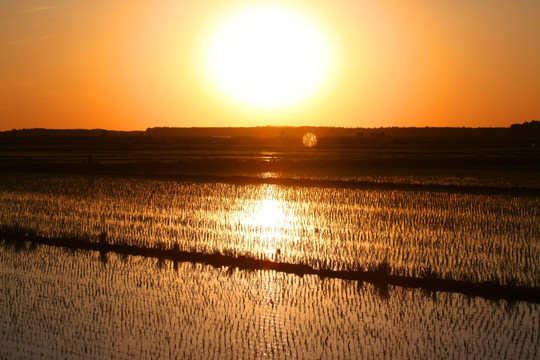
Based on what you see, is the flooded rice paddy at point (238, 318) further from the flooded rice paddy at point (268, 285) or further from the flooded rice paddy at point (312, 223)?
the flooded rice paddy at point (312, 223)

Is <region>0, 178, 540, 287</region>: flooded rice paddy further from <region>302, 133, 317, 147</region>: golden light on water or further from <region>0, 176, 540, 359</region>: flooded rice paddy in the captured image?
<region>302, 133, 317, 147</region>: golden light on water

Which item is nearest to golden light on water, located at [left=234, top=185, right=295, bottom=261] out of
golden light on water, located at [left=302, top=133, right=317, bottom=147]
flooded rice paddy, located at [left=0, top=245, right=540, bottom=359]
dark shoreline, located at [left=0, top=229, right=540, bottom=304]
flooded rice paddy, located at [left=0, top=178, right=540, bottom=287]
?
flooded rice paddy, located at [left=0, top=178, right=540, bottom=287]

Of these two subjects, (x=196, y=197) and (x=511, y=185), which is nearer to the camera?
(x=196, y=197)

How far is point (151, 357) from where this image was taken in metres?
4.76

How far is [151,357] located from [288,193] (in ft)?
35.6

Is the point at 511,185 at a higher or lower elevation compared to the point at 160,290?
higher

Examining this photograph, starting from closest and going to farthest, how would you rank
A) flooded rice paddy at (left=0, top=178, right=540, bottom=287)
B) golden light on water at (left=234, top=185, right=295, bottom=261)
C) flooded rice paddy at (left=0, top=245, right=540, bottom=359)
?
1. flooded rice paddy at (left=0, top=245, right=540, bottom=359)
2. flooded rice paddy at (left=0, top=178, right=540, bottom=287)
3. golden light on water at (left=234, top=185, right=295, bottom=261)

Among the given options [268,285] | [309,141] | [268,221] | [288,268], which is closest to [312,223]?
[268,221]

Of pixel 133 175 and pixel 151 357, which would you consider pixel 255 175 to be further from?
pixel 151 357

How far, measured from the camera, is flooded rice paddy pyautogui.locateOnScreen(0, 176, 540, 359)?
5074mm

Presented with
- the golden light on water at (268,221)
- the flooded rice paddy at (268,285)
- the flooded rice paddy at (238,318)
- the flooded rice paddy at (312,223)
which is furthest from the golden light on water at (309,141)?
the flooded rice paddy at (238,318)

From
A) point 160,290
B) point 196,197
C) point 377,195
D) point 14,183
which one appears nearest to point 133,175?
point 14,183

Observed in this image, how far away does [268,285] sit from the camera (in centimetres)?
688

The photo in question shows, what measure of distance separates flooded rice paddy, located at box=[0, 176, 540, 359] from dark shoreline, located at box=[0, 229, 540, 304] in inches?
5.8
